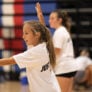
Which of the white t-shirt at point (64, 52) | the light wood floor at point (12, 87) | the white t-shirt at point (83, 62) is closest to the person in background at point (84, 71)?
the white t-shirt at point (83, 62)

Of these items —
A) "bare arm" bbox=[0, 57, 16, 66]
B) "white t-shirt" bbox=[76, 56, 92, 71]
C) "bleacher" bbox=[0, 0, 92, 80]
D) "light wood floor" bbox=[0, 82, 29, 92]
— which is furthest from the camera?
"bleacher" bbox=[0, 0, 92, 80]

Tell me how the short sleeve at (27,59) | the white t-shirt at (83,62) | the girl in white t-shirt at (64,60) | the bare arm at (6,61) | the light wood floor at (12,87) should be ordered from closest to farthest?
the bare arm at (6,61) < the short sleeve at (27,59) < the girl in white t-shirt at (64,60) < the light wood floor at (12,87) < the white t-shirt at (83,62)

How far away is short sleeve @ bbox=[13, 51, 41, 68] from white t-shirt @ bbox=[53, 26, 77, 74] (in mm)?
1262

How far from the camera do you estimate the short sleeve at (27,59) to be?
3.09m

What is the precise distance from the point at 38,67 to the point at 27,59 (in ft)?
0.44

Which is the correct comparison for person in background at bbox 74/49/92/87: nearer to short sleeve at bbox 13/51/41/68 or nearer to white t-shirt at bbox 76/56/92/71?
white t-shirt at bbox 76/56/92/71

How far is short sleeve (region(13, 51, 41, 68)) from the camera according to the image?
3.09 metres

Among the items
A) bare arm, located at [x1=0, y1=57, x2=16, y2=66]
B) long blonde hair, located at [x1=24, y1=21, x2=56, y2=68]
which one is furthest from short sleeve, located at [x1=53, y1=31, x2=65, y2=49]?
bare arm, located at [x1=0, y1=57, x2=16, y2=66]

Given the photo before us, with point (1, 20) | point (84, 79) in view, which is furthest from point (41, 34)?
point (1, 20)

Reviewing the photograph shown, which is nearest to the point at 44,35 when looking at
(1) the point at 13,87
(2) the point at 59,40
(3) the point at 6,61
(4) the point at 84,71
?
(3) the point at 6,61

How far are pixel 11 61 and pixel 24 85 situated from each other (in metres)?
5.53

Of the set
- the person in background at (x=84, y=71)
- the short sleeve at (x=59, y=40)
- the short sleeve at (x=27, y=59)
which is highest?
the short sleeve at (x=27, y=59)

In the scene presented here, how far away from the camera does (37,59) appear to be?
314cm

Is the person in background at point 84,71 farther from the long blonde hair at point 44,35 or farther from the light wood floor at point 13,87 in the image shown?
the long blonde hair at point 44,35
